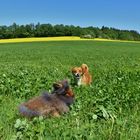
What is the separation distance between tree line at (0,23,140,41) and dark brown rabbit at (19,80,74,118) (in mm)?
87217

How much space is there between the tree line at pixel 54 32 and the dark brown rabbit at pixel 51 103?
87.2m

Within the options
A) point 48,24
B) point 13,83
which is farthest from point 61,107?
point 48,24

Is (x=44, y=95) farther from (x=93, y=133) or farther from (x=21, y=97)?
(x=21, y=97)

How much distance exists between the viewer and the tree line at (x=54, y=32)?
98000 millimetres

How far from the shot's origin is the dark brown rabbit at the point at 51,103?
6.89 metres

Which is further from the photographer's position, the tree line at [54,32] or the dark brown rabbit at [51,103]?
the tree line at [54,32]

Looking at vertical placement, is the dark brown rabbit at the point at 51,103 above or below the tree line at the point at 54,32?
above

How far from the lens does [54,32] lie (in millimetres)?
98000

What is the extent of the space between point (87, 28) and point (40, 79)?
306ft

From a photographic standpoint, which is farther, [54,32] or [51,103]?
[54,32]

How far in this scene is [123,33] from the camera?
10681 centimetres

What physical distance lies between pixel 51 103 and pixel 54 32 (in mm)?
91286

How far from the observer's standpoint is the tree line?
9800 cm

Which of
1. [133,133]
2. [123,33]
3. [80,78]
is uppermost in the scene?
[133,133]
